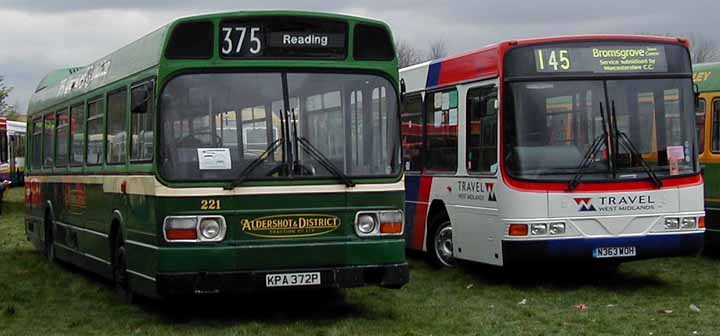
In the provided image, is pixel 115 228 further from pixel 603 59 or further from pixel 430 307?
pixel 603 59

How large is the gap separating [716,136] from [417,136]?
157 inches

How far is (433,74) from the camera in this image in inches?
634

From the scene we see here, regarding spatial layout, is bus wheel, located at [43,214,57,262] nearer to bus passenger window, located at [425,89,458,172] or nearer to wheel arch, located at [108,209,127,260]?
wheel arch, located at [108,209,127,260]

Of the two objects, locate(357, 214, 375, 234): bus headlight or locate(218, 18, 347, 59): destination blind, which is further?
locate(357, 214, 375, 234): bus headlight

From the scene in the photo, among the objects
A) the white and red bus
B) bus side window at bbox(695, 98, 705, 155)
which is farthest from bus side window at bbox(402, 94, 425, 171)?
bus side window at bbox(695, 98, 705, 155)

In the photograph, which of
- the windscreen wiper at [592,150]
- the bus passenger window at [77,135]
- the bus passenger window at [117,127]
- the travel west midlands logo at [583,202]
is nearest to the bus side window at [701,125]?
the windscreen wiper at [592,150]

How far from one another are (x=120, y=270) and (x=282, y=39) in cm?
356

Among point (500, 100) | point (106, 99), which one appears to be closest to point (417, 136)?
point (500, 100)

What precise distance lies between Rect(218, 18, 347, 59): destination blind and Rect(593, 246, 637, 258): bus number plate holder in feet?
13.1

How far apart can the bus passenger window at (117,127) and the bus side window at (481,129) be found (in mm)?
4146

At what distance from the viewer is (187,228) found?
10.7m

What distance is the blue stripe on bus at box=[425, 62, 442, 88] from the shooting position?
52.3 feet

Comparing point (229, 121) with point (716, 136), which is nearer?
point (229, 121)

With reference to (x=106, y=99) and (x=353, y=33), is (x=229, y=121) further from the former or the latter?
(x=106, y=99)
